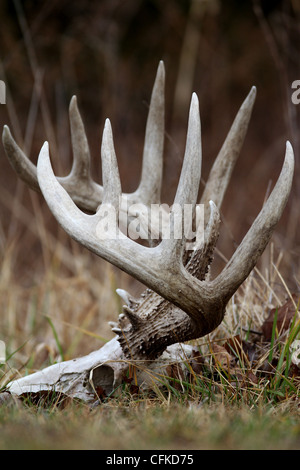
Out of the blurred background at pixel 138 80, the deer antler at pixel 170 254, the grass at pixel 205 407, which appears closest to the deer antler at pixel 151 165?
the deer antler at pixel 170 254

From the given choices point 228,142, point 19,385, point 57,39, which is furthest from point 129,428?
point 57,39

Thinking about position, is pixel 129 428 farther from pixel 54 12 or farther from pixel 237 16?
pixel 237 16

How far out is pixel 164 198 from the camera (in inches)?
204

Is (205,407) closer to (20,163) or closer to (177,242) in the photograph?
(177,242)

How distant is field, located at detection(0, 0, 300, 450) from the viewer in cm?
181

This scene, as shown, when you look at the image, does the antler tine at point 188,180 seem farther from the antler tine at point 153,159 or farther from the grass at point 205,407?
the antler tine at point 153,159

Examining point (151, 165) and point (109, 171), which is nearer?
point (109, 171)

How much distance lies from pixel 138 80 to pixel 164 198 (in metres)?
3.66

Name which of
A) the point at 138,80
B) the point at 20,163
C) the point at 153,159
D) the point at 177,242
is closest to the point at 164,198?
the point at 153,159

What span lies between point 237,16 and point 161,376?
24.5 ft

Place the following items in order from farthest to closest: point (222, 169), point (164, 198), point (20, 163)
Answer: point (164, 198)
point (222, 169)
point (20, 163)

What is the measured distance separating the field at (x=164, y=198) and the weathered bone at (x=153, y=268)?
116 mm

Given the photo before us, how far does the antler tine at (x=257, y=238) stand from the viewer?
198cm

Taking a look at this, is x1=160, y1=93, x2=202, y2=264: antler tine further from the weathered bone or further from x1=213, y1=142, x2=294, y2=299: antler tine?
x1=213, y1=142, x2=294, y2=299: antler tine
